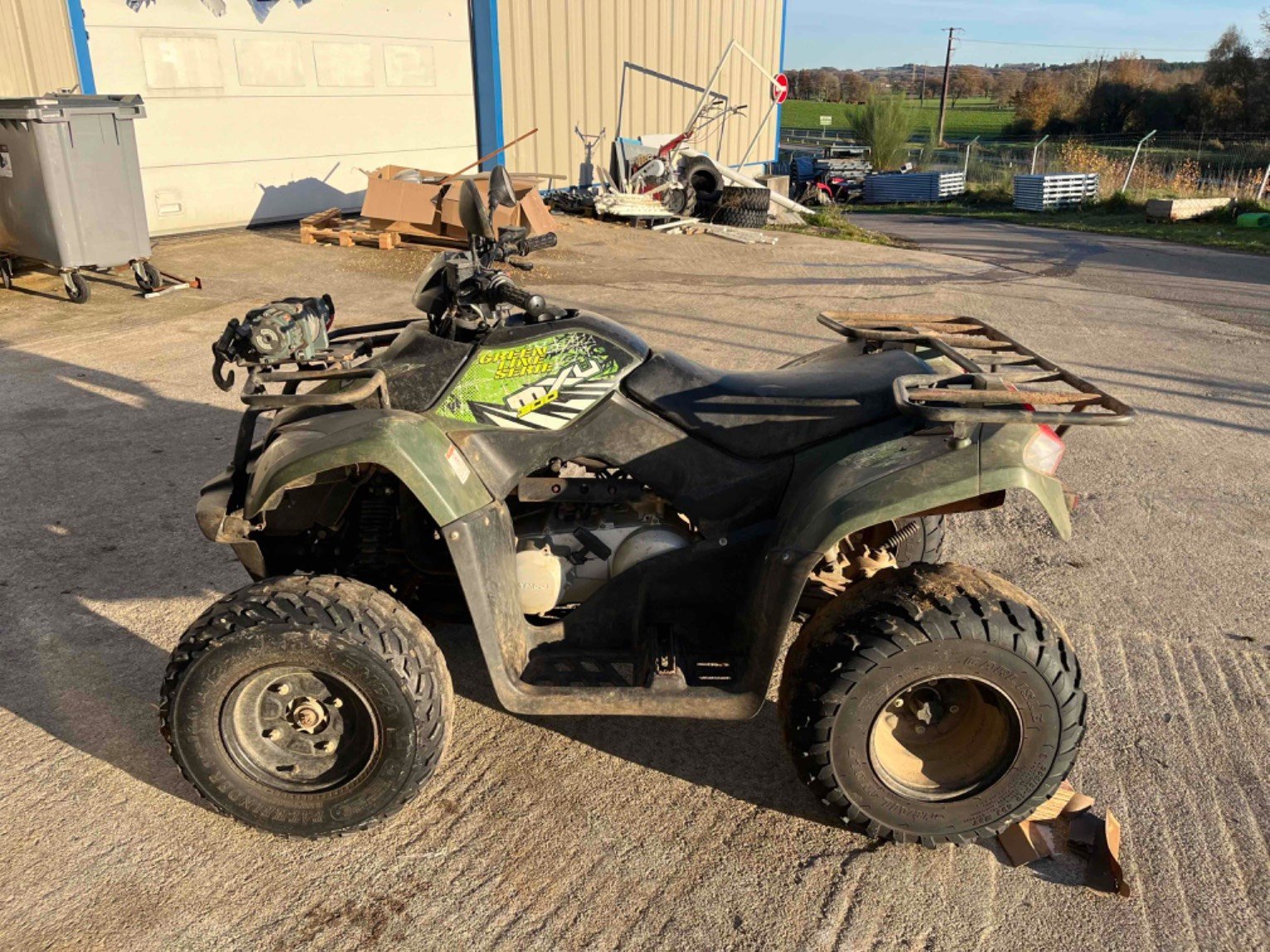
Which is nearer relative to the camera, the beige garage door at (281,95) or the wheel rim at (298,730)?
the wheel rim at (298,730)

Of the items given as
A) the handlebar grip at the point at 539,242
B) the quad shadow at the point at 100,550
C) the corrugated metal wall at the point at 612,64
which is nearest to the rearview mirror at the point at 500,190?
the handlebar grip at the point at 539,242

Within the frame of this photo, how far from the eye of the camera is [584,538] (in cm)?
316

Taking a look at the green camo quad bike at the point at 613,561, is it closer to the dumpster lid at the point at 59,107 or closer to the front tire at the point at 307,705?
the front tire at the point at 307,705

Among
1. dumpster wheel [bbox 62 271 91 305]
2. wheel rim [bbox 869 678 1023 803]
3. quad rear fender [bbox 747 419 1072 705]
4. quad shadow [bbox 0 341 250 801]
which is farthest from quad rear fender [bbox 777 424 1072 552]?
dumpster wheel [bbox 62 271 91 305]

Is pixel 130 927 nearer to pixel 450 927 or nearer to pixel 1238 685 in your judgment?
pixel 450 927

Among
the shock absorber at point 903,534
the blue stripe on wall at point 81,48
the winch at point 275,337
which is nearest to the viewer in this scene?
the winch at point 275,337

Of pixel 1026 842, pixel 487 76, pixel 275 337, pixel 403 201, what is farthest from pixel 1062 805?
pixel 487 76

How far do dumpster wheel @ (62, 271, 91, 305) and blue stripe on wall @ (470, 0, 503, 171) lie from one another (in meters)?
6.94

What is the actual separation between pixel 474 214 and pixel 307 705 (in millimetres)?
1534

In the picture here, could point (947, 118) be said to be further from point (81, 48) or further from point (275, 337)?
point (275, 337)

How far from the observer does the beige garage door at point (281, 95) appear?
35.9 feet

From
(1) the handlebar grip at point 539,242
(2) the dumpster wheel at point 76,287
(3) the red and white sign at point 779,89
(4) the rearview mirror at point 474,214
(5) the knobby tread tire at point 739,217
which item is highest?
(3) the red and white sign at point 779,89

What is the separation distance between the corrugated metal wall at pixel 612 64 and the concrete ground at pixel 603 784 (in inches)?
367

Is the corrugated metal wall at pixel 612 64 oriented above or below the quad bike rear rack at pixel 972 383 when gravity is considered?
above
